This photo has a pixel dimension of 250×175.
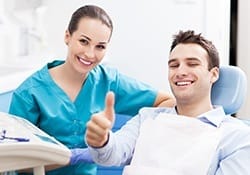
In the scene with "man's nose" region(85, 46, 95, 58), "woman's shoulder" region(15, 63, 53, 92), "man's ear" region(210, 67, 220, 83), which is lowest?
"woman's shoulder" region(15, 63, 53, 92)

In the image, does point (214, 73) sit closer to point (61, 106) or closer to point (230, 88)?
point (230, 88)

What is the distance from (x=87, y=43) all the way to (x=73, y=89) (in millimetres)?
171

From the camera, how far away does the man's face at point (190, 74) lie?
135cm

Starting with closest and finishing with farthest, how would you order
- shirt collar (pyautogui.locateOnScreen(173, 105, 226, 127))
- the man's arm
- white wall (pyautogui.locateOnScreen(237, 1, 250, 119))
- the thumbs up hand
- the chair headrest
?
the thumbs up hand, the man's arm, shirt collar (pyautogui.locateOnScreen(173, 105, 226, 127)), the chair headrest, white wall (pyautogui.locateOnScreen(237, 1, 250, 119))

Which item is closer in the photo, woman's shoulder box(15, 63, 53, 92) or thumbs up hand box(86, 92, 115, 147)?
thumbs up hand box(86, 92, 115, 147)

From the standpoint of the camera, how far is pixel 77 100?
162cm

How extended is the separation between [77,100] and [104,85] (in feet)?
0.41

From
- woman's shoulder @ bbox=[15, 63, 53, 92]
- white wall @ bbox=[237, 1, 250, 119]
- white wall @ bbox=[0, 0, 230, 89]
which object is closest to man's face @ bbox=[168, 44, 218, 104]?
woman's shoulder @ bbox=[15, 63, 53, 92]

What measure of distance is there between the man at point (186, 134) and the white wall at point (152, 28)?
122cm

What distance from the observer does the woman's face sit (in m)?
1.55

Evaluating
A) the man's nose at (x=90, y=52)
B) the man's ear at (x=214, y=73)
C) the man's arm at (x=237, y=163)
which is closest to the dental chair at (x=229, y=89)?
the man's ear at (x=214, y=73)

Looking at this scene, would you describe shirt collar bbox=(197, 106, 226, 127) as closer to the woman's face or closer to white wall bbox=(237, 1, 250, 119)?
the woman's face

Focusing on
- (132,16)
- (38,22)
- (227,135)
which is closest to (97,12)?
(227,135)

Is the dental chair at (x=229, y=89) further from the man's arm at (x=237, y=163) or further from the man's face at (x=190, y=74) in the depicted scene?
the man's arm at (x=237, y=163)
